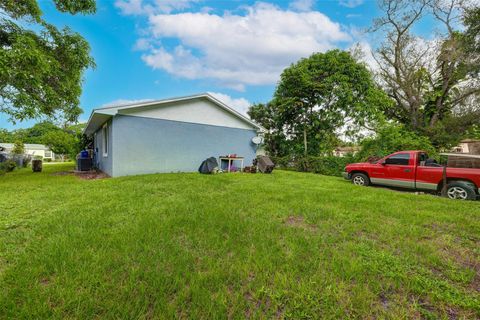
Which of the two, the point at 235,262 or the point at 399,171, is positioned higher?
the point at 399,171

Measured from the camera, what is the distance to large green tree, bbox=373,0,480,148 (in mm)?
14750

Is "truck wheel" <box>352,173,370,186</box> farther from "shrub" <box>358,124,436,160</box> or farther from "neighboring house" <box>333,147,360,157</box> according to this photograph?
"neighboring house" <box>333,147,360,157</box>

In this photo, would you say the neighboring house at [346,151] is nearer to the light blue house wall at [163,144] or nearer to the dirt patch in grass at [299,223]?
the light blue house wall at [163,144]

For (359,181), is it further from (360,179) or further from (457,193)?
(457,193)

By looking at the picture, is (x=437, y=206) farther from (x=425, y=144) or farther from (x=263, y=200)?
(x=425, y=144)

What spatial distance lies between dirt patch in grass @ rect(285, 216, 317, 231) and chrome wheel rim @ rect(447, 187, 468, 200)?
553 centimetres

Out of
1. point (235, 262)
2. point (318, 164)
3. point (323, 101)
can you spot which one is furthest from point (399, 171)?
point (323, 101)

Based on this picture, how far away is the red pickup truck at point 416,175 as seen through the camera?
18.8 ft

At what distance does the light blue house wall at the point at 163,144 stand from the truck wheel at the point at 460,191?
9264 millimetres

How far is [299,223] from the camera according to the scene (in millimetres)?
3535

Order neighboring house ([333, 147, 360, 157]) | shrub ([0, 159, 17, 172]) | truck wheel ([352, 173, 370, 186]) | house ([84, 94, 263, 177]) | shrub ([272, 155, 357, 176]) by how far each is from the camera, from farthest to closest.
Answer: neighboring house ([333, 147, 360, 157])
shrub ([272, 155, 357, 176])
shrub ([0, 159, 17, 172])
house ([84, 94, 263, 177])
truck wheel ([352, 173, 370, 186])

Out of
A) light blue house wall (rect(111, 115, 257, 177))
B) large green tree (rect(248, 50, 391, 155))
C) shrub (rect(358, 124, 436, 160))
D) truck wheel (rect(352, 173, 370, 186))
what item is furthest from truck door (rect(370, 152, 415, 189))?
light blue house wall (rect(111, 115, 257, 177))

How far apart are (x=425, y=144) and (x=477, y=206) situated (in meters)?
8.19

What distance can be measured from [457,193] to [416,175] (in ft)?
3.39
